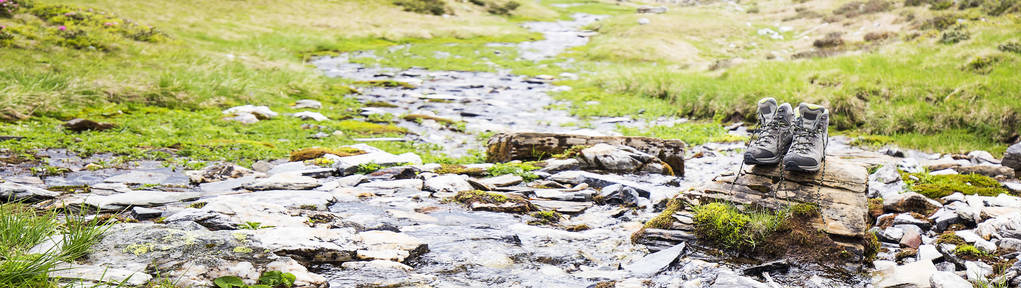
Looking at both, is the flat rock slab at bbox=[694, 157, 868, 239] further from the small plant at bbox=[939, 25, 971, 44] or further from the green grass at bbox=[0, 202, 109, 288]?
the small plant at bbox=[939, 25, 971, 44]

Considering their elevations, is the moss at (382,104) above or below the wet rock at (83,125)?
below

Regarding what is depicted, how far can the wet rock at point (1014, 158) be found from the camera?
25.3ft

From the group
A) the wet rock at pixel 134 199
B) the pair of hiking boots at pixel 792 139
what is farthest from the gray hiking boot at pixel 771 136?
the wet rock at pixel 134 199

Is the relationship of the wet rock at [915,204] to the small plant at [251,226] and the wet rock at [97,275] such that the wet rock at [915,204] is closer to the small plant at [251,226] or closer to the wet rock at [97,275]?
the small plant at [251,226]

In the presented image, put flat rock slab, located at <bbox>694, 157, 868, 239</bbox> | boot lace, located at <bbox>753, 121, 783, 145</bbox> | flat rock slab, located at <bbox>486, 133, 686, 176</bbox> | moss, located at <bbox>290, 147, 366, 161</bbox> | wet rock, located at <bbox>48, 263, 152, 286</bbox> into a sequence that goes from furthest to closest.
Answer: flat rock slab, located at <bbox>486, 133, 686, 176</bbox>
moss, located at <bbox>290, 147, 366, 161</bbox>
boot lace, located at <bbox>753, 121, 783, 145</bbox>
flat rock slab, located at <bbox>694, 157, 868, 239</bbox>
wet rock, located at <bbox>48, 263, 152, 286</bbox>

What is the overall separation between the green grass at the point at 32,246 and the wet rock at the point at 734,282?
146 inches

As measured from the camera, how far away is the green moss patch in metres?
6.26

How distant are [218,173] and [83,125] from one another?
403 centimetres

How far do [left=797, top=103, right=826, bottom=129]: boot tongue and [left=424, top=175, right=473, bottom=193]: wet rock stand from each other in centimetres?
352

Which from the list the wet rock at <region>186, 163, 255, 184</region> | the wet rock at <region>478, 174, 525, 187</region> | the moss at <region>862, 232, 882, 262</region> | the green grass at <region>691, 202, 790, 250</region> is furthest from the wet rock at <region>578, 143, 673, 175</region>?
the wet rock at <region>186, 163, 255, 184</region>

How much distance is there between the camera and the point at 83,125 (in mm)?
9367

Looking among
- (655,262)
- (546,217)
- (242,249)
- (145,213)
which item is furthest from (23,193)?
(655,262)

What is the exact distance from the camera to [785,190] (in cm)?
493

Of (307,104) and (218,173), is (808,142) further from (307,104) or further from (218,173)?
(307,104)
